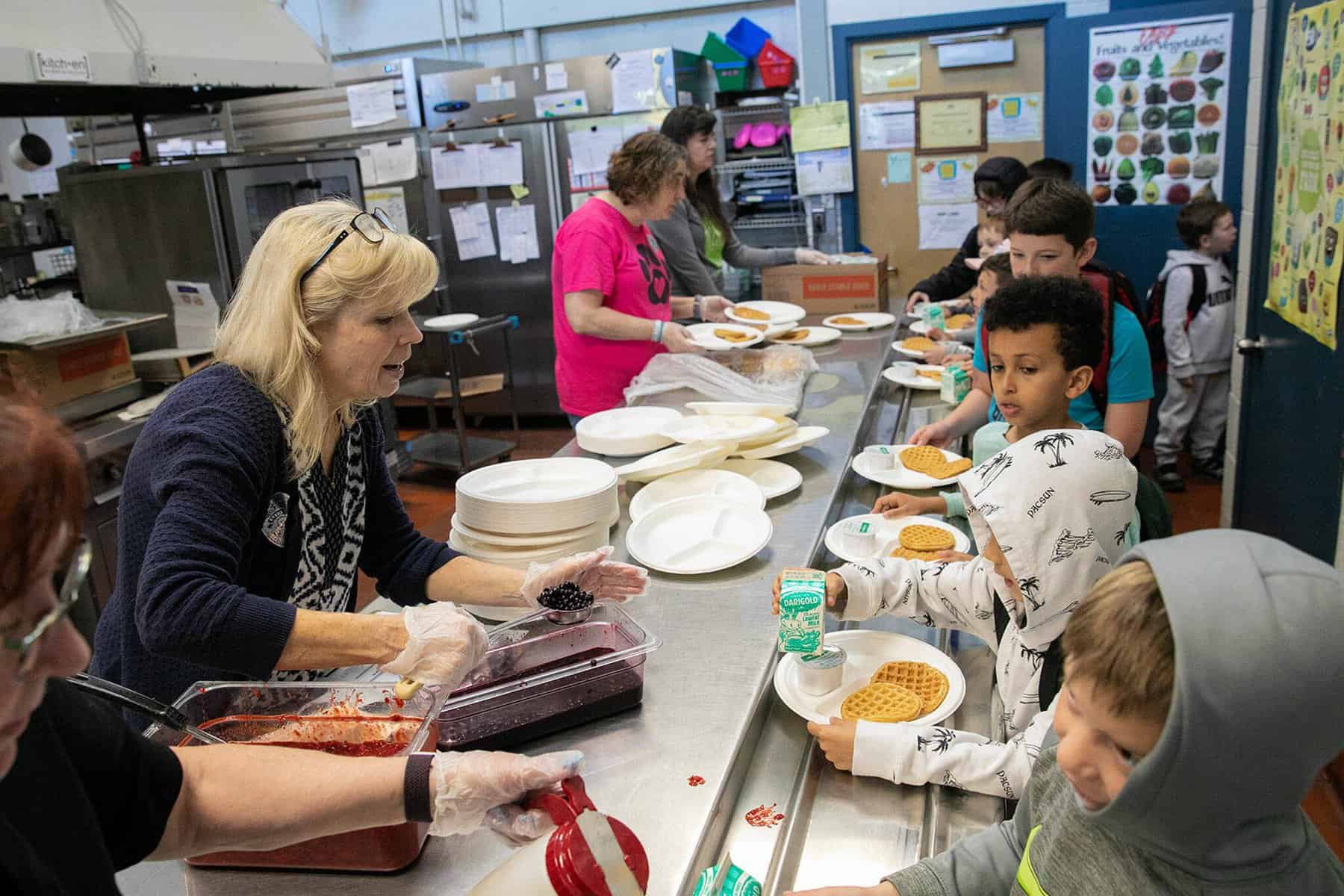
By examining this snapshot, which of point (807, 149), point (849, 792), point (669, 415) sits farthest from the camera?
point (807, 149)

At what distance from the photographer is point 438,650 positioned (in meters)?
1.32

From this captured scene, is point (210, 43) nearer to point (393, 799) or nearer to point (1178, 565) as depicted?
point (393, 799)

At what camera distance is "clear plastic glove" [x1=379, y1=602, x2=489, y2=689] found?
1.31m

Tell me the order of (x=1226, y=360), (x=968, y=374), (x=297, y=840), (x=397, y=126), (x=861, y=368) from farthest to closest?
(x=397, y=126), (x=1226, y=360), (x=861, y=368), (x=968, y=374), (x=297, y=840)

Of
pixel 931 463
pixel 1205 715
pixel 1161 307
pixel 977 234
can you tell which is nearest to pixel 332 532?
pixel 1205 715

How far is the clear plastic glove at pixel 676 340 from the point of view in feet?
10.8

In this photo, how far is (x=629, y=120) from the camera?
607cm

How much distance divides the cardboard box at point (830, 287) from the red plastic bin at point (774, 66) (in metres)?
2.07

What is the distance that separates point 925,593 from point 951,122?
196 inches

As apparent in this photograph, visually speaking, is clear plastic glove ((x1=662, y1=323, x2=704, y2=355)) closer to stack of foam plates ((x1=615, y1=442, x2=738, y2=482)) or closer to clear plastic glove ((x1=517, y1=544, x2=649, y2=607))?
stack of foam plates ((x1=615, y1=442, x2=738, y2=482))

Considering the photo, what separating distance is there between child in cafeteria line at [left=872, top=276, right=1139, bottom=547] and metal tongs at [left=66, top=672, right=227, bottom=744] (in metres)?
1.49

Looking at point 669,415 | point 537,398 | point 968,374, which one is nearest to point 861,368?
point 968,374

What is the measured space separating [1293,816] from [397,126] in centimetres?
678

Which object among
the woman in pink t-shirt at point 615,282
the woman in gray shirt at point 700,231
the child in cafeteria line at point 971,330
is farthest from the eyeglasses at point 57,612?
the woman in gray shirt at point 700,231
